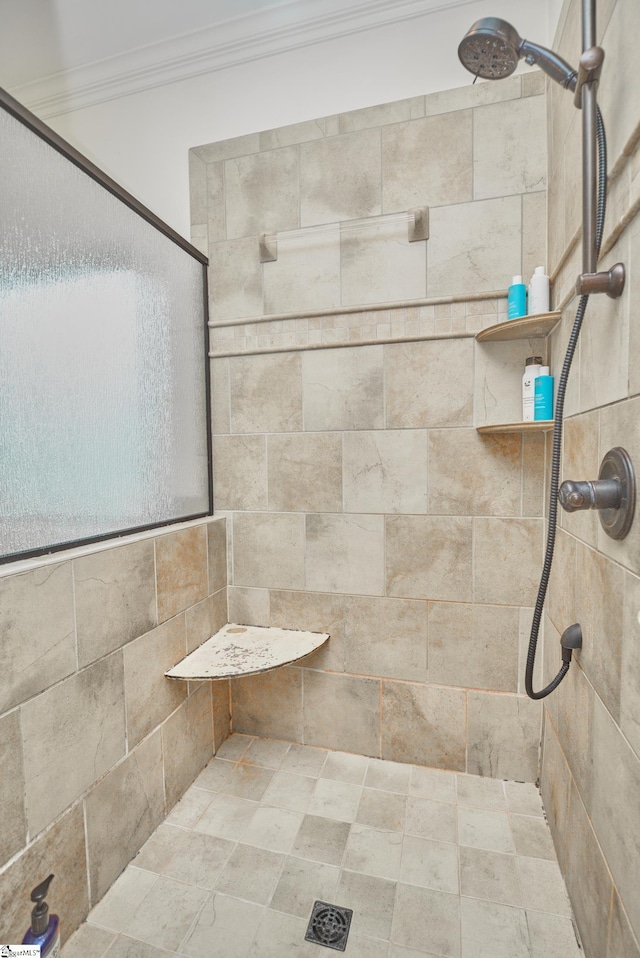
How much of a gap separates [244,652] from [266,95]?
6.90 feet

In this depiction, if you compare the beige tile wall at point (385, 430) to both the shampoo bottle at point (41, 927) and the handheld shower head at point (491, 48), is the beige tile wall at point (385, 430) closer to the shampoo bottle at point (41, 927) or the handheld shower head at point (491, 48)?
the handheld shower head at point (491, 48)

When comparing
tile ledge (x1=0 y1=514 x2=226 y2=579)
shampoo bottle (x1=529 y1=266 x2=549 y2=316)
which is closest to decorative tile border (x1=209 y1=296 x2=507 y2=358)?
shampoo bottle (x1=529 y1=266 x2=549 y2=316)

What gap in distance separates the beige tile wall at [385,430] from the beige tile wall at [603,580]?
0.73 ft

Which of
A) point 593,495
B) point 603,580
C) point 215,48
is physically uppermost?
point 215,48

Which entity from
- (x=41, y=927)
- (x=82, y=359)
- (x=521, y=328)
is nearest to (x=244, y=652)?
(x=41, y=927)

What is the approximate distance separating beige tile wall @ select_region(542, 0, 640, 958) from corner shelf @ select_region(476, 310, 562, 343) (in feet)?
0.17

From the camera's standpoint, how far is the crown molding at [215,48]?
164 cm

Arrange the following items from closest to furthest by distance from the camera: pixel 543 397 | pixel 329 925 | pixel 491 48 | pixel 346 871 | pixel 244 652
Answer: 1. pixel 491 48
2. pixel 329 925
3. pixel 346 871
4. pixel 543 397
5. pixel 244 652

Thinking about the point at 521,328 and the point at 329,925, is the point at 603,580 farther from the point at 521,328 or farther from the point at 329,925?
the point at 329,925

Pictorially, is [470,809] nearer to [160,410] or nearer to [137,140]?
[160,410]

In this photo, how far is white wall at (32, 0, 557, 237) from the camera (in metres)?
1.58

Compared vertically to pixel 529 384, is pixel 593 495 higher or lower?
lower

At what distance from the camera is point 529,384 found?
1.42 metres

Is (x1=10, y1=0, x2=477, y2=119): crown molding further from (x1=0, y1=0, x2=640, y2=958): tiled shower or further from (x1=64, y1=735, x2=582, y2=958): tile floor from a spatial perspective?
(x1=64, y1=735, x2=582, y2=958): tile floor
